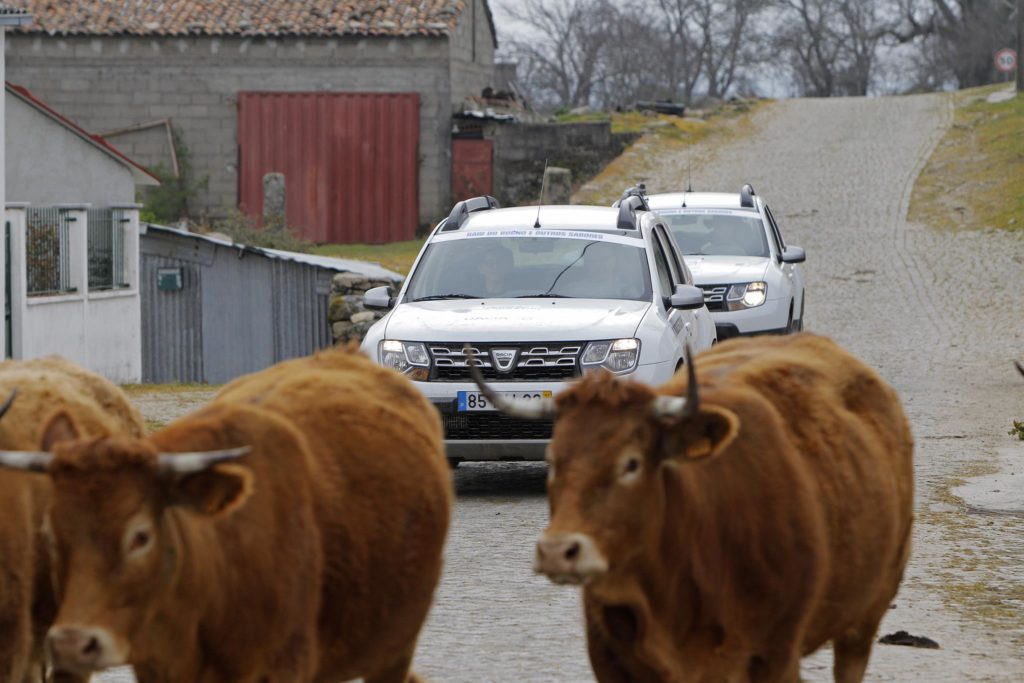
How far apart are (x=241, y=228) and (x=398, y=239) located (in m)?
6.08

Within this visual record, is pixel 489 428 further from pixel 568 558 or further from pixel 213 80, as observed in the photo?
pixel 213 80

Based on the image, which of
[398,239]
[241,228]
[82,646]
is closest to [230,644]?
[82,646]

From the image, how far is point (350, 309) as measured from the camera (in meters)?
21.7

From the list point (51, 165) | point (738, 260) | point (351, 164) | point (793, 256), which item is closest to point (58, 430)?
point (793, 256)

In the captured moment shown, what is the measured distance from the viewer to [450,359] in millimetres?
11055

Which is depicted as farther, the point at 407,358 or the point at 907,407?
the point at 907,407

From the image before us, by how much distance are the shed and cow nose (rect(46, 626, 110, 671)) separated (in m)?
22.2

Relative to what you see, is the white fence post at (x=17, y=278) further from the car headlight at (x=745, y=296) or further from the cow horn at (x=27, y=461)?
the cow horn at (x=27, y=461)

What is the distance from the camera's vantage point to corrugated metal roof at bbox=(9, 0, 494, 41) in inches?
1496

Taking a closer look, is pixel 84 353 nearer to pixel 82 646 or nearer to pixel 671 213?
pixel 671 213

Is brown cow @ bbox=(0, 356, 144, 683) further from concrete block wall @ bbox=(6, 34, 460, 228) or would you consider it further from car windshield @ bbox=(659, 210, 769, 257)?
concrete block wall @ bbox=(6, 34, 460, 228)

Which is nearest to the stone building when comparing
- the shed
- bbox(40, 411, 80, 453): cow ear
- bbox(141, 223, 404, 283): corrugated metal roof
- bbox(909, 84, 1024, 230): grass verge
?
bbox(141, 223, 404, 283): corrugated metal roof

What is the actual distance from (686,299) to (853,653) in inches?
205

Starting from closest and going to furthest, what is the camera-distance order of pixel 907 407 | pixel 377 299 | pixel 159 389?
1. pixel 377 299
2. pixel 907 407
3. pixel 159 389
